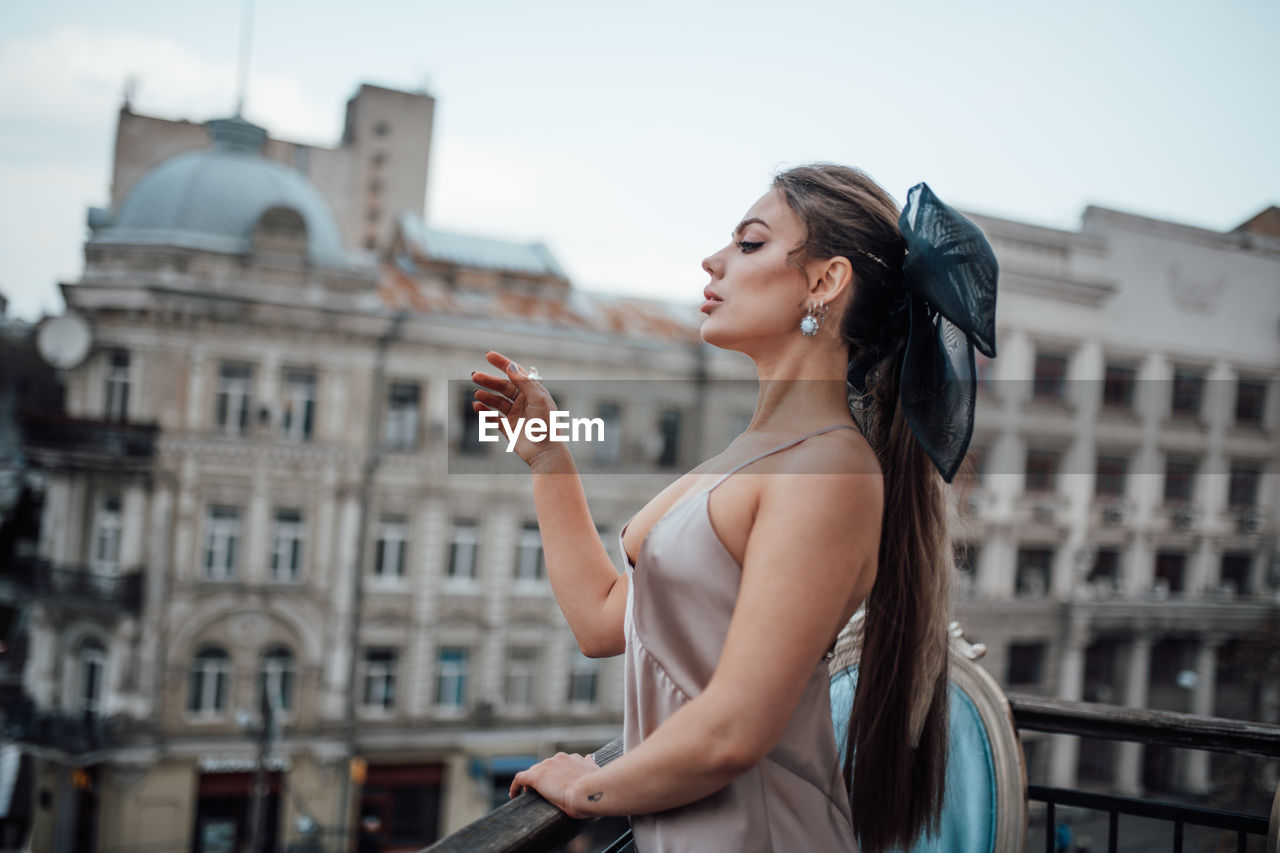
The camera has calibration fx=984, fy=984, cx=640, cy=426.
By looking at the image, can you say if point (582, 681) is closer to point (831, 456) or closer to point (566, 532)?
point (566, 532)

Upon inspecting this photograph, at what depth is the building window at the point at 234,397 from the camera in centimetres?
997

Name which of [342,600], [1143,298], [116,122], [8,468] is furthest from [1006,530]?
[116,122]

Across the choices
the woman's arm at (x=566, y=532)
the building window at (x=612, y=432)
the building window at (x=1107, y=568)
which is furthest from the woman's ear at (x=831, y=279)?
the building window at (x=1107, y=568)

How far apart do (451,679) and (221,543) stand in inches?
113

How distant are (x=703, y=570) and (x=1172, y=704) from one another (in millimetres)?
15305

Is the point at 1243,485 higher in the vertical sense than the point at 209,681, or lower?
higher

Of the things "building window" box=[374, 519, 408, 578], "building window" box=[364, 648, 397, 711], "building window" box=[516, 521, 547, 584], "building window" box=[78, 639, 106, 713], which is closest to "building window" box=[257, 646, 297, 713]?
"building window" box=[364, 648, 397, 711]

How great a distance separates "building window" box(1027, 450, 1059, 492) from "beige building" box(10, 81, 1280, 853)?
0.10 feet

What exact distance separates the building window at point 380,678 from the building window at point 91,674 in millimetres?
2581

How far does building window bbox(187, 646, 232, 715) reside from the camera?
32.7 feet

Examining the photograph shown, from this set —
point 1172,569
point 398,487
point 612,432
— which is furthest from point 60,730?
point 1172,569

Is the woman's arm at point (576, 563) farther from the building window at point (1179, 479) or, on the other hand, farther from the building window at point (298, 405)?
the building window at point (1179, 479)

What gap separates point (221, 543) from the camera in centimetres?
999

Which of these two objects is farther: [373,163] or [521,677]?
[373,163]
